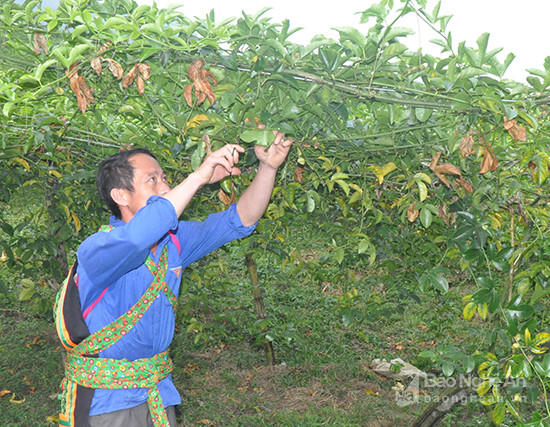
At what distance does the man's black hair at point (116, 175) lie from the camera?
1.83m

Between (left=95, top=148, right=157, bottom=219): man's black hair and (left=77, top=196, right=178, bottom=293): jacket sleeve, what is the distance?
0.35 meters

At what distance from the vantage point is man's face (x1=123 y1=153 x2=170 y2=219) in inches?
71.3

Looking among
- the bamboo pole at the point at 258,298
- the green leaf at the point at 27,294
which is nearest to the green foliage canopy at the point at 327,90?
the green leaf at the point at 27,294

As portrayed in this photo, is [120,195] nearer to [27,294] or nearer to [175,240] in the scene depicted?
[175,240]

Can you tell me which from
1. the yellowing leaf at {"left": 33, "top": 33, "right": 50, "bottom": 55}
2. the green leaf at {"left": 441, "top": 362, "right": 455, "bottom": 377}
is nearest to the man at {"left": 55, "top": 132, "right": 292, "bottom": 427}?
the yellowing leaf at {"left": 33, "top": 33, "right": 50, "bottom": 55}

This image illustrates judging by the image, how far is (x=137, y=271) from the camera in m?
1.80

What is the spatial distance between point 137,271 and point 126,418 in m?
0.47

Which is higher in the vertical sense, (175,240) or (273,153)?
(273,153)

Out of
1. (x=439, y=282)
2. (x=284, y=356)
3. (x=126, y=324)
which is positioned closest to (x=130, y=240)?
(x=126, y=324)

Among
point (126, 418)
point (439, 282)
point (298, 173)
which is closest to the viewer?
point (126, 418)

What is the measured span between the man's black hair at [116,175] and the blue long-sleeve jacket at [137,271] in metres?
0.10

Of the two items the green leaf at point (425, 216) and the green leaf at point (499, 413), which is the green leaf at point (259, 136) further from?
the green leaf at point (499, 413)

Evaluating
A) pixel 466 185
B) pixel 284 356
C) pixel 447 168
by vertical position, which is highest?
pixel 447 168

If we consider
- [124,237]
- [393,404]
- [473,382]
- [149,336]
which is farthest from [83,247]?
[393,404]
